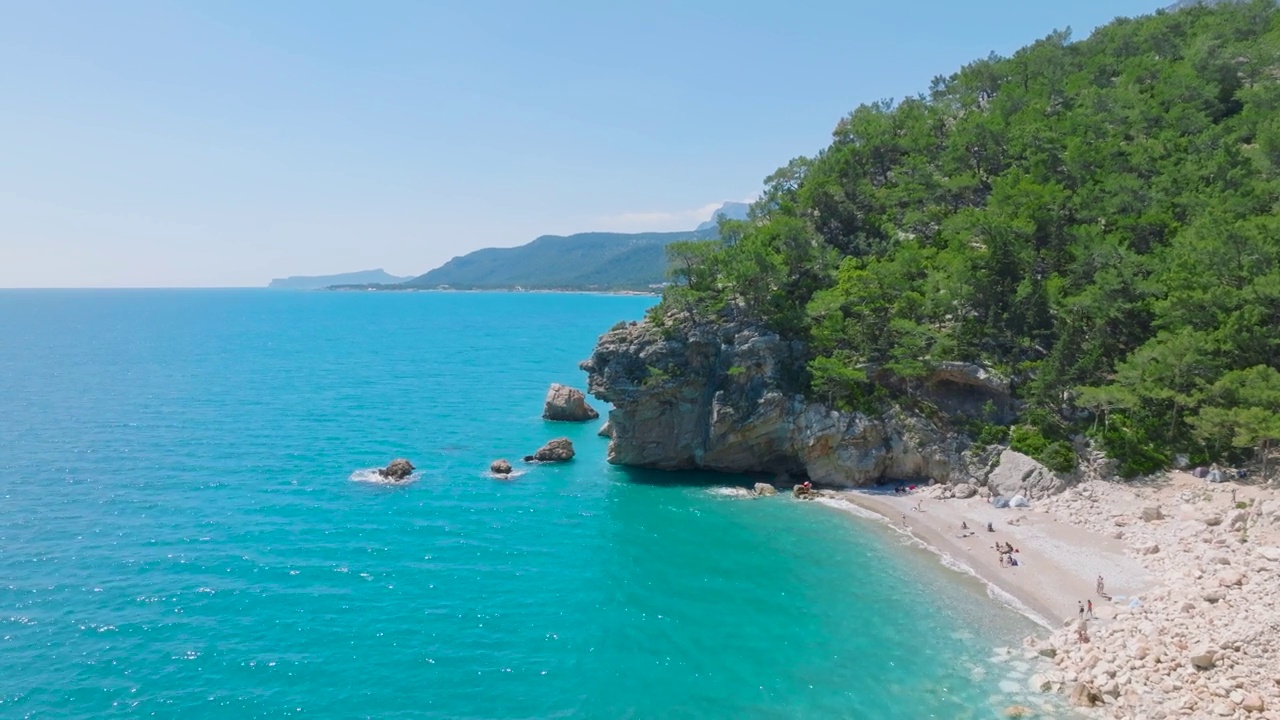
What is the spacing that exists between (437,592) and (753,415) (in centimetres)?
2365

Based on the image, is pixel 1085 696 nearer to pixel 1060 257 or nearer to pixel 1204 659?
pixel 1204 659

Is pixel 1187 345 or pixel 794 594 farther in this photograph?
pixel 1187 345

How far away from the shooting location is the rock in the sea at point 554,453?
55.9m

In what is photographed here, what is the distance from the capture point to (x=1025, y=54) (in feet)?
295

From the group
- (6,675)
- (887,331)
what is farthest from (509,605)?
(887,331)

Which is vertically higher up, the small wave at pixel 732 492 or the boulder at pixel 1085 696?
the small wave at pixel 732 492

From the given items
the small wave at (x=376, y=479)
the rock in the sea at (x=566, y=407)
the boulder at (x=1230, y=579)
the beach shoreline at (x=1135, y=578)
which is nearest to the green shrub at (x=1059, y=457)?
the beach shoreline at (x=1135, y=578)

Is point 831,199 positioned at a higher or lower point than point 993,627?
higher

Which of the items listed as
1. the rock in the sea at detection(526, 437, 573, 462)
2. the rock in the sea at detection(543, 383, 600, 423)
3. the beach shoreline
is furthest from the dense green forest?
the rock in the sea at detection(543, 383, 600, 423)

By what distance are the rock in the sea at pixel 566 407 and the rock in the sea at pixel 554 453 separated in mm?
14095

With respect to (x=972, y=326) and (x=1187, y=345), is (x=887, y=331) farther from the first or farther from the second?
(x=1187, y=345)

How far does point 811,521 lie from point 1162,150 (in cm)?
4435

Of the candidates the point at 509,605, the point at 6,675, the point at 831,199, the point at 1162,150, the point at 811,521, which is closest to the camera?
the point at 6,675

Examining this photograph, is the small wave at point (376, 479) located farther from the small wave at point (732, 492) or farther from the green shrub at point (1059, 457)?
the green shrub at point (1059, 457)
